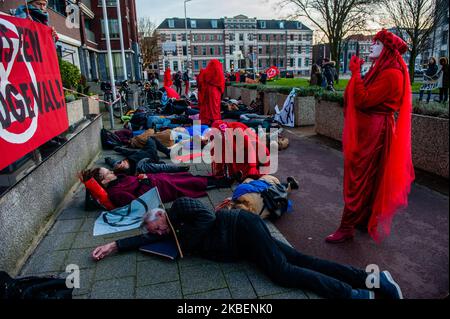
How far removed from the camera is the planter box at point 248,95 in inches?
608

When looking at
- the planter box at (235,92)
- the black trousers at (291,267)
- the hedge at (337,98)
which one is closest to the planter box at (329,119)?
the hedge at (337,98)

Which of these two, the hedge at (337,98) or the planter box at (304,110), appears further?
the planter box at (304,110)

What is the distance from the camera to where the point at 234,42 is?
3334 inches

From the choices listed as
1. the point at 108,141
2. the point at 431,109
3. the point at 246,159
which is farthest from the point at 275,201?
the point at 108,141

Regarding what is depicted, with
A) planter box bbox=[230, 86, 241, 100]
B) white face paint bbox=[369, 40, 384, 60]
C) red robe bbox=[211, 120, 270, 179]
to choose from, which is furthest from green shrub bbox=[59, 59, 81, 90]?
planter box bbox=[230, 86, 241, 100]

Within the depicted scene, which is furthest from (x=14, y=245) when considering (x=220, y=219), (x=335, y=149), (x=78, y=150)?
(x=335, y=149)

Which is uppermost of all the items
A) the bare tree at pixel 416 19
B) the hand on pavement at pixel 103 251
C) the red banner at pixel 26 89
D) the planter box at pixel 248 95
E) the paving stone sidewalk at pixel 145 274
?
the bare tree at pixel 416 19

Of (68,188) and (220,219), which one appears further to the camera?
(68,188)

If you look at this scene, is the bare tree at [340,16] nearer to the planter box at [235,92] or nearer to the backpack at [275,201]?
the planter box at [235,92]

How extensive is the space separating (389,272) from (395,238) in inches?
28.9

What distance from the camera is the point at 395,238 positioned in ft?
12.3

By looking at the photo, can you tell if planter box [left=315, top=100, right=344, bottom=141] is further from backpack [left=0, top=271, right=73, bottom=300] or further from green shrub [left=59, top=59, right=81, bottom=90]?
backpack [left=0, top=271, right=73, bottom=300]

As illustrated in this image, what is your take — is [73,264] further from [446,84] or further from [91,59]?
[91,59]

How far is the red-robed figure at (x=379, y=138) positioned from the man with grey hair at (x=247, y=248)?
32.6 inches
